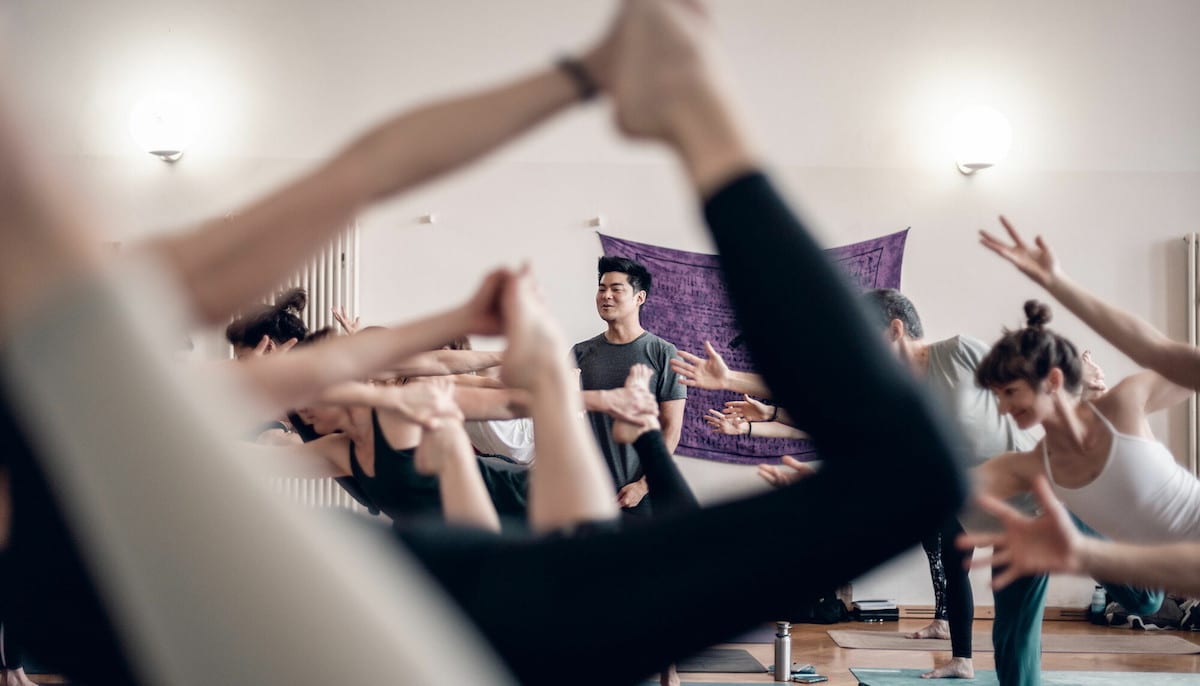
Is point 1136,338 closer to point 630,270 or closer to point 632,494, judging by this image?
point 632,494

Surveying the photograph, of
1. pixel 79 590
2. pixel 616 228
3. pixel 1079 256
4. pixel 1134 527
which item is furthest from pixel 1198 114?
pixel 79 590

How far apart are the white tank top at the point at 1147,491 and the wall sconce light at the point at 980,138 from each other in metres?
3.39

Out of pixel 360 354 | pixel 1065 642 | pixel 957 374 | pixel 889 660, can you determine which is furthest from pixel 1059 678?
pixel 360 354

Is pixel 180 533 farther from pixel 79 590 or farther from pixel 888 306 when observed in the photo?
pixel 888 306

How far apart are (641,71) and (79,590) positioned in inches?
15.6

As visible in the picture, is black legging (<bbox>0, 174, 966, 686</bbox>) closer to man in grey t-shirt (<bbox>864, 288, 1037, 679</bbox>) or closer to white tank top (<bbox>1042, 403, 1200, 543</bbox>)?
white tank top (<bbox>1042, 403, 1200, 543</bbox>)

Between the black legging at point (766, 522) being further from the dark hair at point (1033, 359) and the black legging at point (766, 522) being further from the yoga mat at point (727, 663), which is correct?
the yoga mat at point (727, 663)

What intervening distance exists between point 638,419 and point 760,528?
1291 millimetres

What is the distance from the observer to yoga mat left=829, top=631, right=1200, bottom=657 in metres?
4.50

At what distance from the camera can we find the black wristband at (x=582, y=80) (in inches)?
26.8

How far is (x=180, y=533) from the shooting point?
0.34m

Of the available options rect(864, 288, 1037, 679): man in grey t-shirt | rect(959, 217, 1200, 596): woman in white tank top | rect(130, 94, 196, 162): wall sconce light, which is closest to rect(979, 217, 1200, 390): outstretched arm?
rect(959, 217, 1200, 596): woman in white tank top

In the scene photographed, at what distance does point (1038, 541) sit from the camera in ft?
5.60

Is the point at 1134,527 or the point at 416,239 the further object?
the point at 416,239
